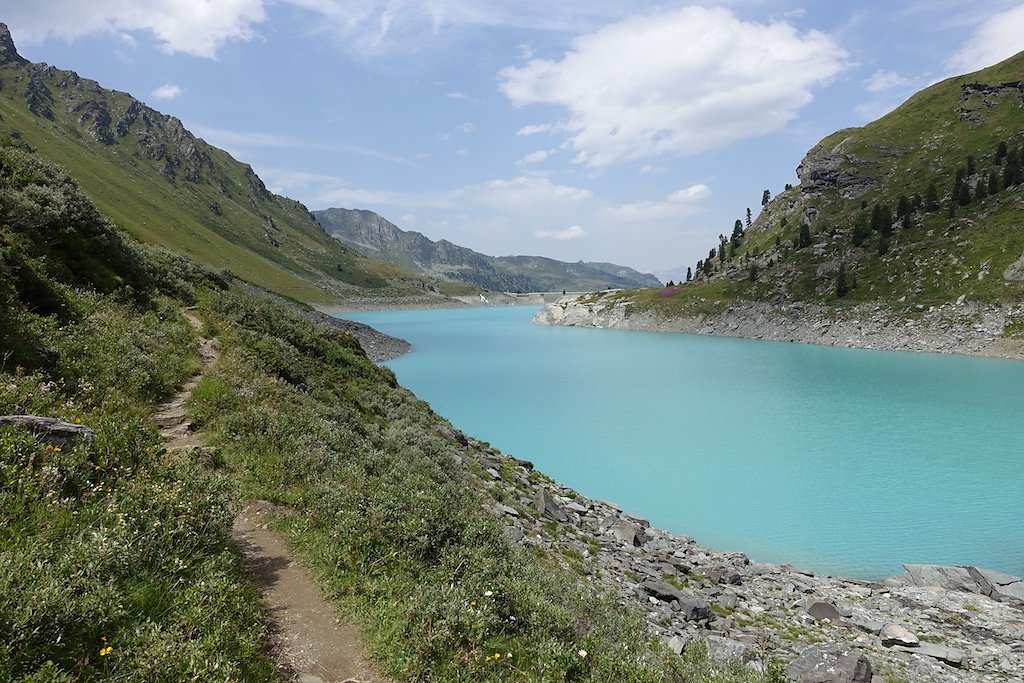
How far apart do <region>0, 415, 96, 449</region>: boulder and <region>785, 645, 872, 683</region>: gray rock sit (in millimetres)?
14339

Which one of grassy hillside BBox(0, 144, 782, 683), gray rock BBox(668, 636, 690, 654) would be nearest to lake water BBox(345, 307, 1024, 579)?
gray rock BBox(668, 636, 690, 654)

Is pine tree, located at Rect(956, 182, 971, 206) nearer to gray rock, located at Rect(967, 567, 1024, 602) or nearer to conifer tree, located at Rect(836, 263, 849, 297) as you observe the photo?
conifer tree, located at Rect(836, 263, 849, 297)

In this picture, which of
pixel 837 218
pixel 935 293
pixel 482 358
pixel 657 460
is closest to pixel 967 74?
pixel 837 218

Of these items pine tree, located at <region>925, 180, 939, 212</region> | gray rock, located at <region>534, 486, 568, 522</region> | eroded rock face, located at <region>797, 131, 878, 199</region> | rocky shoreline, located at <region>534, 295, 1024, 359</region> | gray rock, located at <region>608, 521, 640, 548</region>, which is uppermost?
eroded rock face, located at <region>797, 131, 878, 199</region>

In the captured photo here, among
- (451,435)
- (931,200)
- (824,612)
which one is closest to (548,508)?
(451,435)

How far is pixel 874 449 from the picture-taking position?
113 feet

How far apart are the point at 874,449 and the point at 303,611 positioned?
38.7 meters

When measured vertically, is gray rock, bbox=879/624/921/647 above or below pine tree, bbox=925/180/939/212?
below

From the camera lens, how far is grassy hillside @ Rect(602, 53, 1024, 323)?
311 feet

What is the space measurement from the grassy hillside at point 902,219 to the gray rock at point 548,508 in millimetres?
98203

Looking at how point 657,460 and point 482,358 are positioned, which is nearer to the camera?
point 657,460

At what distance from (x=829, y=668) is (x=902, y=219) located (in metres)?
137

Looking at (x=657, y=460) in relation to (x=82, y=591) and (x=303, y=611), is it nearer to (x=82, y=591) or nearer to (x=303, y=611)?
(x=303, y=611)

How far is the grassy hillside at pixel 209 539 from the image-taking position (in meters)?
5.01
